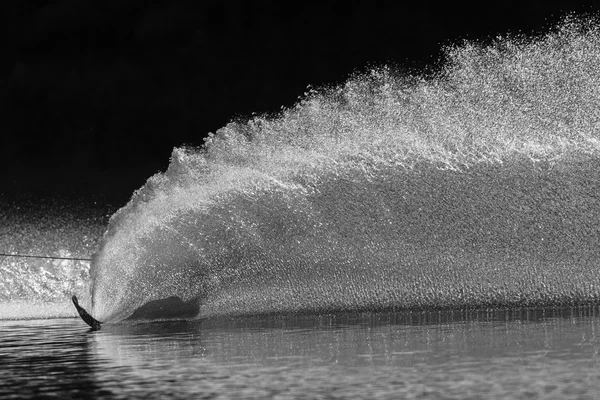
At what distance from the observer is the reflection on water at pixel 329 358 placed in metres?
9.02

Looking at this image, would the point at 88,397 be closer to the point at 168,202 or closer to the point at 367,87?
the point at 168,202

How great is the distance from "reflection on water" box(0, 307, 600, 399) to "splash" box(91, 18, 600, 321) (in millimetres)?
1298

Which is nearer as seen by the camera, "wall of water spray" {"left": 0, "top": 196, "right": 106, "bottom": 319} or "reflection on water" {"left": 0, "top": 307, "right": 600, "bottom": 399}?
"reflection on water" {"left": 0, "top": 307, "right": 600, "bottom": 399}

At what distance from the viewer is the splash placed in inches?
701

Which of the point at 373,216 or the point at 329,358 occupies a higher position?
the point at 373,216

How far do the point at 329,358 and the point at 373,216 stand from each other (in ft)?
24.2

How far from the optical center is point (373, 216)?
A: 1842 centimetres

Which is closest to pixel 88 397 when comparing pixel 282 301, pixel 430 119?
pixel 282 301

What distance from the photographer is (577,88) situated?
68.7ft

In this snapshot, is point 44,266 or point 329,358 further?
point 44,266

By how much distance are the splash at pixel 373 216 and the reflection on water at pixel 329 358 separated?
51.1 inches

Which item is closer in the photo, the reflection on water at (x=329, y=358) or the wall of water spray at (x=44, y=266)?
the reflection on water at (x=329, y=358)

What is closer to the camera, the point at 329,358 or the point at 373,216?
the point at 329,358

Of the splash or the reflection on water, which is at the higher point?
the splash
